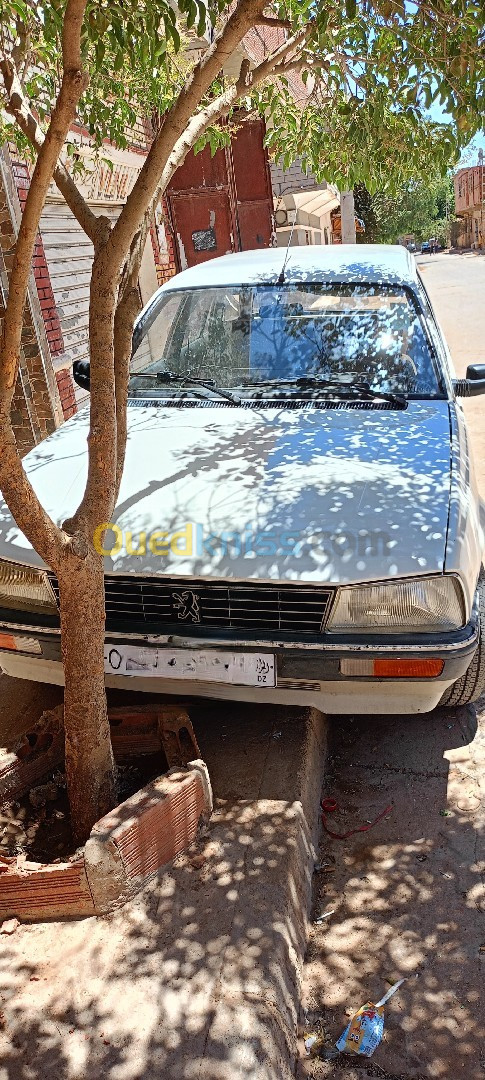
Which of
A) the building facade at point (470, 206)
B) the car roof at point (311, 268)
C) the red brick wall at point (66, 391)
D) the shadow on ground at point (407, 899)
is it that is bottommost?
the shadow on ground at point (407, 899)

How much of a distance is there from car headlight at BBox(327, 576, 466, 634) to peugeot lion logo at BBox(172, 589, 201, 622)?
48 cm

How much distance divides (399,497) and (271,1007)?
5.65ft

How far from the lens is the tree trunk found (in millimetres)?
2473

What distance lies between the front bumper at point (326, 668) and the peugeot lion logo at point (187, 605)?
3.1 inches

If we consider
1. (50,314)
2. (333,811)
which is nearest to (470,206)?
(50,314)

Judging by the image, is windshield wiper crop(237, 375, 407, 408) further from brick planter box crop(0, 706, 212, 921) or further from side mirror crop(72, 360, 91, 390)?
brick planter box crop(0, 706, 212, 921)

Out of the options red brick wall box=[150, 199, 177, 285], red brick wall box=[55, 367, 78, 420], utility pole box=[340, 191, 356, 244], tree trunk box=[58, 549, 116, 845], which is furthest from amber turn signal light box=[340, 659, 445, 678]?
utility pole box=[340, 191, 356, 244]

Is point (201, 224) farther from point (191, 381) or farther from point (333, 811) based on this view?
point (333, 811)

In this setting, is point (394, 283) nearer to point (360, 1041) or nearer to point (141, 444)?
point (141, 444)

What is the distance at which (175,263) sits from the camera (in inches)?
569

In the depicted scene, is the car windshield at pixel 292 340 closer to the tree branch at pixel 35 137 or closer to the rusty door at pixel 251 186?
the tree branch at pixel 35 137

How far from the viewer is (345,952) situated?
2.49 meters

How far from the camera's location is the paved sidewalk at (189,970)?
6.59ft

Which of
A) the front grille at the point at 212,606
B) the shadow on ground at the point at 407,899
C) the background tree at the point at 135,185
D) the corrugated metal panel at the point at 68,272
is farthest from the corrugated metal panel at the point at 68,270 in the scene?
the shadow on ground at the point at 407,899
